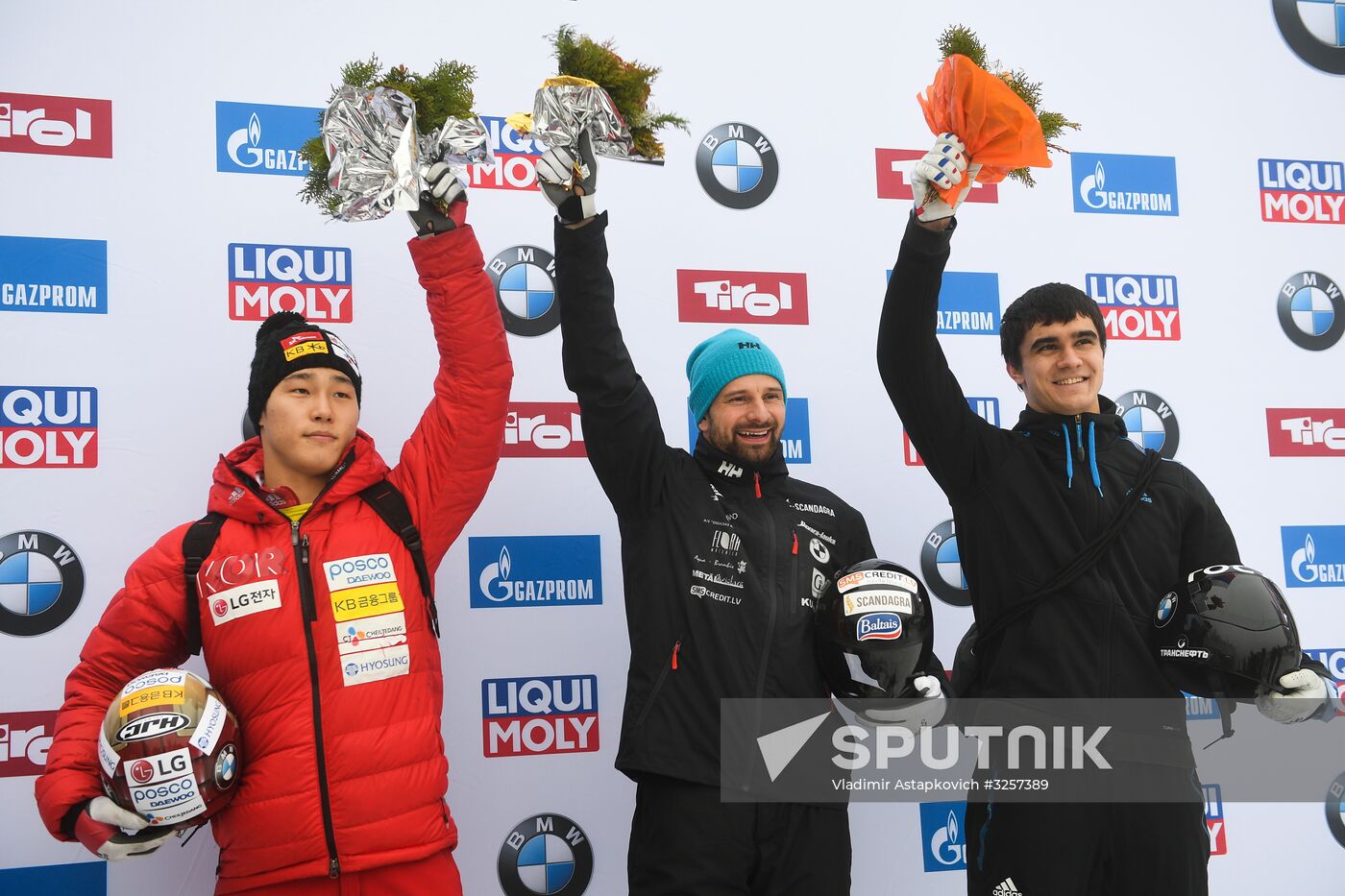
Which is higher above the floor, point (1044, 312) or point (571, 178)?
point (571, 178)

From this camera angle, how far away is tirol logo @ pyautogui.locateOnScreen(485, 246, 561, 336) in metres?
2.72

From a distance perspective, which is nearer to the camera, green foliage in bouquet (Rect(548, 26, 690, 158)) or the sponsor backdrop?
green foliage in bouquet (Rect(548, 26, 690, 158))

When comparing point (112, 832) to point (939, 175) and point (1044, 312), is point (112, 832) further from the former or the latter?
point (1044, 312)

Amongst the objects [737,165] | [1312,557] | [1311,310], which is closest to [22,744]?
[737,165]

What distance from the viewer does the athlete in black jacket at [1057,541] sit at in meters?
2.03

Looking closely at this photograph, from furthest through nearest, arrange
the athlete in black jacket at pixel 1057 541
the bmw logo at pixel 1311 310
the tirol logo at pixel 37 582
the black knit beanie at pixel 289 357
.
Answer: the bmw logo at pixel 1311 310
the tirol logo at pixel 37 582
the black knit beanie at pixel 289 357
the athlete in black jacket at pixel 1057 541

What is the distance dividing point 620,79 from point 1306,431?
7.55 feet

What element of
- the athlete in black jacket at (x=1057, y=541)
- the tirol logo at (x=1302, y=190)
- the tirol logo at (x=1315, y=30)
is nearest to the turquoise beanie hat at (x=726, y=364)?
the athlete in black jacket at (x=1057, y=541)

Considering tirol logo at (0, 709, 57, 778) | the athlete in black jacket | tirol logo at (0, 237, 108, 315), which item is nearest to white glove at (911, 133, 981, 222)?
the athlete in black jacket

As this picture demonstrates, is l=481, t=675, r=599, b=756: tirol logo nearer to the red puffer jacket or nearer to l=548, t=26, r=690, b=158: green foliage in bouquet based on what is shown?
the red puffer jacket

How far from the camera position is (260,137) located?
2.60m

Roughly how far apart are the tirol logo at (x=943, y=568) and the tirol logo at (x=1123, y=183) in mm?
1029

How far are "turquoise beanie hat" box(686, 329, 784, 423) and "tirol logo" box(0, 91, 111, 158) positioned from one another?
1.46 meters

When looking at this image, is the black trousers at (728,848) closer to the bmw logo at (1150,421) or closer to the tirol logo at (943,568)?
the tirol logo at (943,568)
